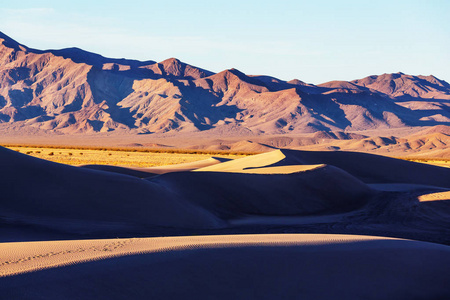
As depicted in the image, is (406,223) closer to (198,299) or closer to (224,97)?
(198,299)

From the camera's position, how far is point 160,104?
406 feet

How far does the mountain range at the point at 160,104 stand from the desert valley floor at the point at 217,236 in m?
92.7

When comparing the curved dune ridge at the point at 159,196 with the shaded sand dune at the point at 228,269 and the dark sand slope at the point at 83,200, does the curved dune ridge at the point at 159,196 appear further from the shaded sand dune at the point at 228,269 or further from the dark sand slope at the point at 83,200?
the shaded sand dune at the point at 228,269

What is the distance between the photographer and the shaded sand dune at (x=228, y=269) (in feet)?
17.9

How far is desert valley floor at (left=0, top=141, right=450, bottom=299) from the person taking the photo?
586 cm

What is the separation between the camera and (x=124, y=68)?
513 ft

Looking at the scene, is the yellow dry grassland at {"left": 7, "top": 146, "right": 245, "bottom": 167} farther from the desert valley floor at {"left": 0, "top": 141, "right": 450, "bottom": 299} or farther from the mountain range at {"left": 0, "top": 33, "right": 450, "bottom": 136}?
the mountain range at {"left": 0, "top": 33, "right": 450, "bottom": 136}

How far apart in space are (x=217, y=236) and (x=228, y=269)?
2.14 meters

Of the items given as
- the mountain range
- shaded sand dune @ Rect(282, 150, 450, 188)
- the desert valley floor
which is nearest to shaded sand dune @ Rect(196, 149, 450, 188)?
shaded sand dune @ Rect(282, 150, 450, 188)

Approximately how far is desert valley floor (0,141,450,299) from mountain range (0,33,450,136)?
92709 mm

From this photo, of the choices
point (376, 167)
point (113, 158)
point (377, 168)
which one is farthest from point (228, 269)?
point (113, 158)

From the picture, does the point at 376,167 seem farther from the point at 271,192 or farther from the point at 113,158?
the point at 113,158

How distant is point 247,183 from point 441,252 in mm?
8999

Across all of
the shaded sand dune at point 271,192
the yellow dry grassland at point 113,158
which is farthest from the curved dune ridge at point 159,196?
the yellow dry grassland at point 113,158
